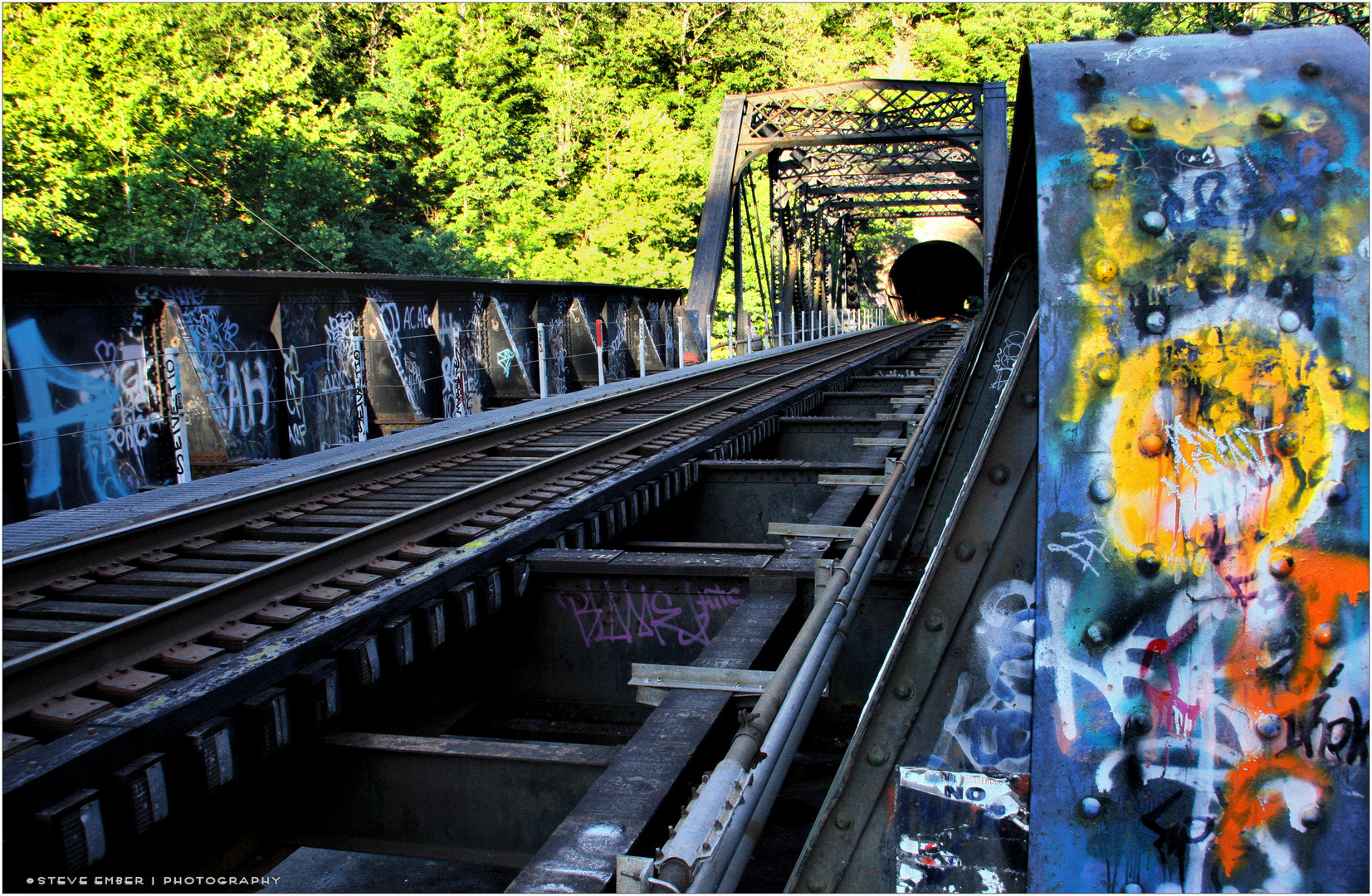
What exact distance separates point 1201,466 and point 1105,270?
37 cm

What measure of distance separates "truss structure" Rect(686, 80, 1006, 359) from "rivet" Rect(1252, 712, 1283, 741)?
821 inches

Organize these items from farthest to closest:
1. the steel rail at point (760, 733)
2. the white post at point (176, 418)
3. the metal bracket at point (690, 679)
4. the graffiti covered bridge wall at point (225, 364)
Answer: the graffiti covered bridge wall at point (225, 364) < the white post at point (176, 418) < the metal bracket at point (690, 679) < the steel rail at point (760, 733)

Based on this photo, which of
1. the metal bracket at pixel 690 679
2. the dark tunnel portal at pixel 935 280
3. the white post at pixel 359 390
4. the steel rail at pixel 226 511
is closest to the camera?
the metal bracket at pixel 690 679

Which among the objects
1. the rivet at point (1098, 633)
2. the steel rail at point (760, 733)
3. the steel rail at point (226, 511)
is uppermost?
the rivet at point (1098, 633)

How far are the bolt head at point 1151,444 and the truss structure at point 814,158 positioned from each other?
2078cm

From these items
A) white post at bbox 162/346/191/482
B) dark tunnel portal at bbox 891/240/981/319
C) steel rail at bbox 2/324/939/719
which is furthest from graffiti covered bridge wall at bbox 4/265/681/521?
Answer: dark tunnel portal at bbox 891/240/981/319

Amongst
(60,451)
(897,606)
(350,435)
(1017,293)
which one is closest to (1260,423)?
(1017,293)

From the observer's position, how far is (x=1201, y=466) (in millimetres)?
1603

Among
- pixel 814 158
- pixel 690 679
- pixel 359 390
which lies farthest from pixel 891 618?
pixel 814 158

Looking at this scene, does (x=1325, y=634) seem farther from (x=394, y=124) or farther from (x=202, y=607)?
(x=394, y=124)

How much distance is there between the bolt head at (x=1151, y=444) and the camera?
1619 millimetres

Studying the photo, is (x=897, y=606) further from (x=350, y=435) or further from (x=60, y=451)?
(x=350, y=435)

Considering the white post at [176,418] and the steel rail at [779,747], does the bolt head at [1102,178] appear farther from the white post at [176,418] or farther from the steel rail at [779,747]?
the white post at [176,418]

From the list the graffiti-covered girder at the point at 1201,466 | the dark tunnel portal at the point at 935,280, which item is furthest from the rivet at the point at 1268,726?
the dark tunnel portal at the point at 935,280
